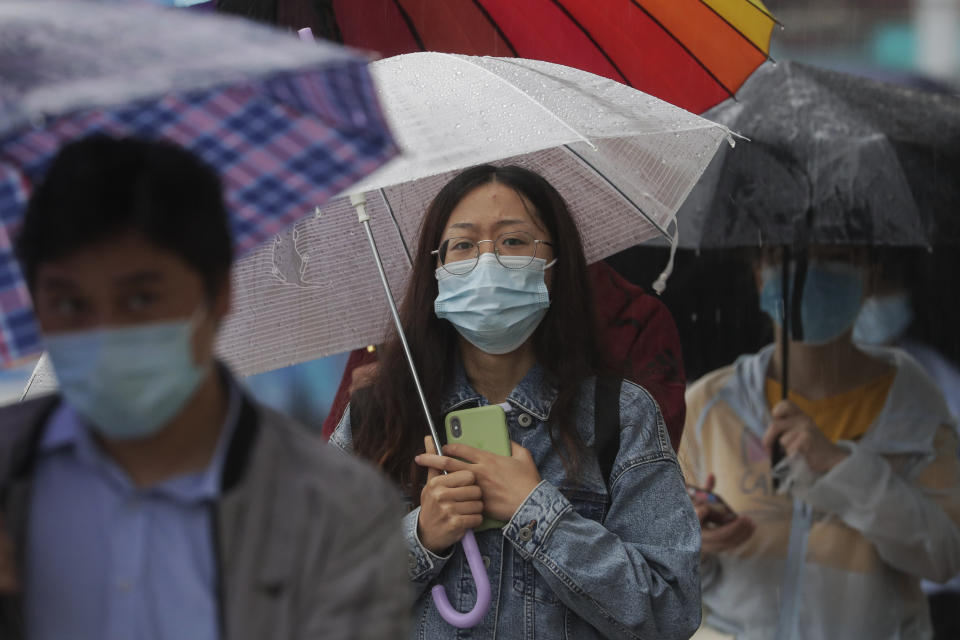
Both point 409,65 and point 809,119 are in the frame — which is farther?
point 809,119

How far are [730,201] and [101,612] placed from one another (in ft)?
11.3

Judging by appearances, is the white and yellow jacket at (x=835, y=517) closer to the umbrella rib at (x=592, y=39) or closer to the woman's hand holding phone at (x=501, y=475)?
the umbrella rib at (x=592, y=39)

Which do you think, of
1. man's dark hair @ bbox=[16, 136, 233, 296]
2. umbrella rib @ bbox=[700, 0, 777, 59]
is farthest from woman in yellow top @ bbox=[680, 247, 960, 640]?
man's dark hair @ bbox=[16, 136, 233, 296]

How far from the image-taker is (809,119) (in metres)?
4.48

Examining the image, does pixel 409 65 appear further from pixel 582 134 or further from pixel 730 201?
pixel 730 201

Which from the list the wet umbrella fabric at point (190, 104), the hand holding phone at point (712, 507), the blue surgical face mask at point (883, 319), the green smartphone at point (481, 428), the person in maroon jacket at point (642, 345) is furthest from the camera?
the blue surgical face mask at point (883, 319)

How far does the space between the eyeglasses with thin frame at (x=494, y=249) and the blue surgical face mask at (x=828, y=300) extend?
206 centimetres

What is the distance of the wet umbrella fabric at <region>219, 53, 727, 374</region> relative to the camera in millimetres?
2771

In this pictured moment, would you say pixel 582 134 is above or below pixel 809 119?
above

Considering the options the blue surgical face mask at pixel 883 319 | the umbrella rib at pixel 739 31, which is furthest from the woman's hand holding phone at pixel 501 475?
the blue surgical face mask at pixel 883 319

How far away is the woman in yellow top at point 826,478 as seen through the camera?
4.33 metres

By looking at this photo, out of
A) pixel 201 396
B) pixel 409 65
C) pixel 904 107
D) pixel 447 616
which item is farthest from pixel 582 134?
pixel 904 107

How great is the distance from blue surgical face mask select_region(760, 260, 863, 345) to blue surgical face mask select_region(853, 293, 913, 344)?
0.10 metres

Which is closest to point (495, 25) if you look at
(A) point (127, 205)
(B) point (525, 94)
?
(B) point (525, 94)
